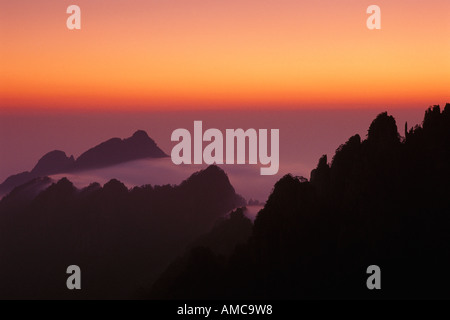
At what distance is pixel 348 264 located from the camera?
9025cm

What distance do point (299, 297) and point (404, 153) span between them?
23.4 meters

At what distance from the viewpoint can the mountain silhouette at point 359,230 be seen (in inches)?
3467

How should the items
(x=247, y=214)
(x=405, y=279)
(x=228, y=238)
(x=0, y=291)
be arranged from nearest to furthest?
1. (x=405, y=279)
2. (x=228, y=238)
3. (x=247, y=214)
4. (x=0, y=291)

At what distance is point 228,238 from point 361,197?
76628mm

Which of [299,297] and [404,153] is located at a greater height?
[404,153]

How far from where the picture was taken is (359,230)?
9225 cm

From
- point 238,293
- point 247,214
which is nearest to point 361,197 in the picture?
point 238,293

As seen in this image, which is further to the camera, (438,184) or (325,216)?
(325,216)

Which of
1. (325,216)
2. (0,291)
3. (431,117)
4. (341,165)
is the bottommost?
(0,291)

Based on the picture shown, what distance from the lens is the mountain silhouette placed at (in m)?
88.1

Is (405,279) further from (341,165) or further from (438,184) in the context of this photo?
(341,165)

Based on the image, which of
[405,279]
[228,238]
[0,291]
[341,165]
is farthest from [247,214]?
[405,279]

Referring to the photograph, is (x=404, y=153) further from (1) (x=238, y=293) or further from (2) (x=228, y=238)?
(2) (x=228, y=238)

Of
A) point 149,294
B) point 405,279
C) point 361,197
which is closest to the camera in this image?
point 405,279
